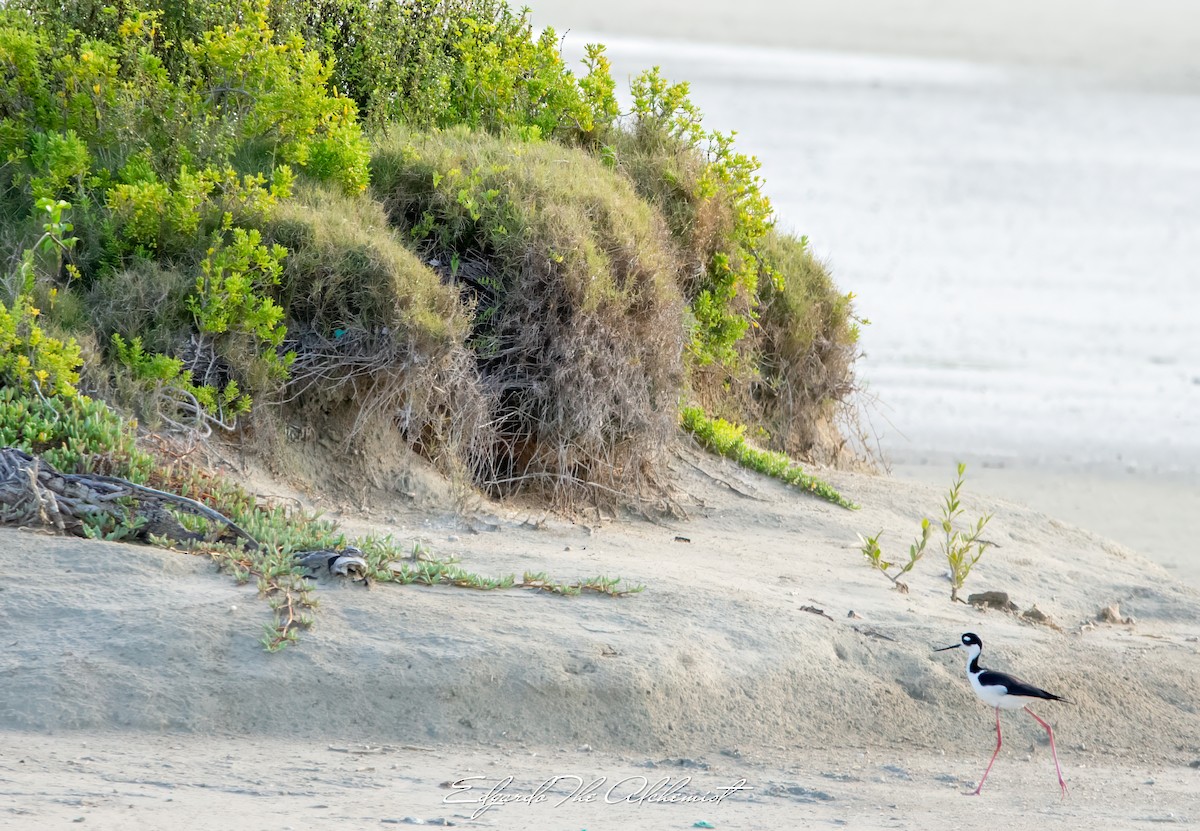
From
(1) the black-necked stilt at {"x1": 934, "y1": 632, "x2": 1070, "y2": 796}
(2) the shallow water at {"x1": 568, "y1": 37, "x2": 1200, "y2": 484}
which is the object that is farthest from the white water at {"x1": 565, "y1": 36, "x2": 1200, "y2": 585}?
(1) the black-necked stilt at {"x1": 934, "y1": 632, "x2": 1070, "y2": 796}

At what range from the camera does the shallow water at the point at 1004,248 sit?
50.3ft

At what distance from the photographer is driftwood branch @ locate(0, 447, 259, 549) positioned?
563cm

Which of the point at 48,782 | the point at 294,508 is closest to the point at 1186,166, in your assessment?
the point at 294,508

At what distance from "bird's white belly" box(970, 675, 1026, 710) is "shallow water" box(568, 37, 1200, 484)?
7.53m

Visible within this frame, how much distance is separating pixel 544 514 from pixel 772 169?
20.0m

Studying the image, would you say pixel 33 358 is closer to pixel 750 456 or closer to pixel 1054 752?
pixel 750 456

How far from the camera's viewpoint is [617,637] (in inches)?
218

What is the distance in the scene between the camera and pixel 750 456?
841 centimetres

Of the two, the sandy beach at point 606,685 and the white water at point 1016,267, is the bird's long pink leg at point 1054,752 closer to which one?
the sandy beach at point 606,685

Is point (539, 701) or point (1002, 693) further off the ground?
point (1002, 693)

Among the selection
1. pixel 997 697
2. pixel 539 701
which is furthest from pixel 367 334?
pixel 997 697

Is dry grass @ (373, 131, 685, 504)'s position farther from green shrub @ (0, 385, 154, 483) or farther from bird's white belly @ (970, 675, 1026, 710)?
bird's white belly @ (970, 675, 1026, 710)

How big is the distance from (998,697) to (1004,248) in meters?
18.4

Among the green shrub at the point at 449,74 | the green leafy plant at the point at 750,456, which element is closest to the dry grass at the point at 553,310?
the green leafy plant at the point at 750,456
